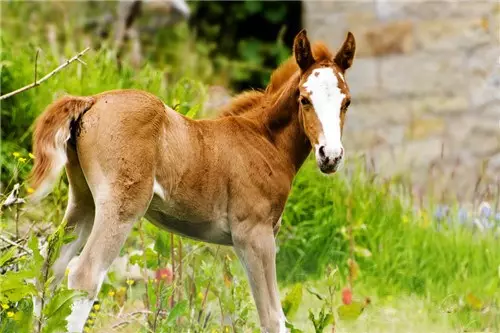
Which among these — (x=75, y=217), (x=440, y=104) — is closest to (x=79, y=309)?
(x=75, y=217)

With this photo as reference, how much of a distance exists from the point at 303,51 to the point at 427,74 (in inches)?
202

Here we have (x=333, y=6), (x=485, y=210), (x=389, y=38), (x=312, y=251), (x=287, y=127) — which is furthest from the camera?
(x=333, y=6)

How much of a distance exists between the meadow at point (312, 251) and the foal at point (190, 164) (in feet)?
1.87

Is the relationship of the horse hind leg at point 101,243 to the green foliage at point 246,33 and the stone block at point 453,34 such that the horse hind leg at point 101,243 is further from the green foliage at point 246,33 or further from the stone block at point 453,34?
the green foliage at point 246,33

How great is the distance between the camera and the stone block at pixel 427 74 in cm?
927

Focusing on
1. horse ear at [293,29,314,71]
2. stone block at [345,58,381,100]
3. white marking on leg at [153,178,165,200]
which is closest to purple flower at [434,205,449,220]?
stone block at [345,58,381,100]

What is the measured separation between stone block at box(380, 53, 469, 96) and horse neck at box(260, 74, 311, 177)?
487cm

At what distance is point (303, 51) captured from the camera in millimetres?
4410

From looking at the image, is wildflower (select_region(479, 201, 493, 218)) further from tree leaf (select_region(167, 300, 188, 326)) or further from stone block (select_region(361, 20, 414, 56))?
tree leaf (select_region(167, 300, 188, 326))

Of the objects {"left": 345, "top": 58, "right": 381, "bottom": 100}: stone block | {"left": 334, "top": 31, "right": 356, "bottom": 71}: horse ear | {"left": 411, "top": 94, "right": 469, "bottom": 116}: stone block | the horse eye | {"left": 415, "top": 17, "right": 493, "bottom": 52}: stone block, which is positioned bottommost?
{"left": 411, "top": 94, "right": 469, "bottom": 116}: stone block

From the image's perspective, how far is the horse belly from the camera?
4242mm

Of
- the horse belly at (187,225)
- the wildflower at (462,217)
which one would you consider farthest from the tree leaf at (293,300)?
the wildflower at (462,217)

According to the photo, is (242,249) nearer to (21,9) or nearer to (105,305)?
(105,305)

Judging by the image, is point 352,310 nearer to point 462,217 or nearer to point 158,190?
point 158,190
